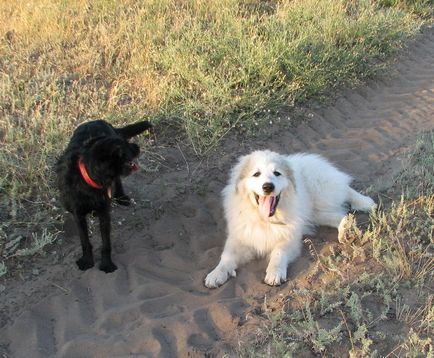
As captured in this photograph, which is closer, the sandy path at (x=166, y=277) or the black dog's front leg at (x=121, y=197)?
the sandy path at (x=166, y=277)

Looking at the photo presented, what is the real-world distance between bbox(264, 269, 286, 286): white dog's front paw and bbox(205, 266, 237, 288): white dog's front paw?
287 mm

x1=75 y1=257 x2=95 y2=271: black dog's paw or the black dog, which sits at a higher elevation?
the black dog

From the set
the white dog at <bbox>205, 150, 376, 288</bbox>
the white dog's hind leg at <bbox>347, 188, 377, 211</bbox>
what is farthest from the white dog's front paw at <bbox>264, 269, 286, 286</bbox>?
the white dog's hind leg at <bbox>347, 188, 377, 211</bbox>

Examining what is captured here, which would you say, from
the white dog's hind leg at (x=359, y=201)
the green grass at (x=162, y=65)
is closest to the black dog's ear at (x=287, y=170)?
the white dog's hind leg at (x=359, y=201)

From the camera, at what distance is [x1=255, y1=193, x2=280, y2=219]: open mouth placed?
142 inches

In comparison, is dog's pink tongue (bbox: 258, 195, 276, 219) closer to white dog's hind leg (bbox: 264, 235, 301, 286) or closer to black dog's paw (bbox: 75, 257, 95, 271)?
white dog's hind leg (bbox: 264, 235, 301, 286)

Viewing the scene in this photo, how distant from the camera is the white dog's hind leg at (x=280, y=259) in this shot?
343 cm

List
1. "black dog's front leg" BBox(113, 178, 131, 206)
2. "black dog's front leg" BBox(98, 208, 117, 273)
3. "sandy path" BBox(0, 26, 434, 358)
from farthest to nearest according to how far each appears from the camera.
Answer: "black dog's front leg" BBox(113, 178, 131, 206) → "black dog's front leg" BBox(98, 208, 117, 273) → "sandy path" BBox(0, 26, 434, 358)

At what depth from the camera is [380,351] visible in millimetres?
2641

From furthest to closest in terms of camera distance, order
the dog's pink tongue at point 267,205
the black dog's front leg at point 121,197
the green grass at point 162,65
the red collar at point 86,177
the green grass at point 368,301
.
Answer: the green grass at point 162,65, the black dog's front leg at point 121,197, the dog's pink tongue at point 267,205, the red collar at point 86,177, the green grass at point 368,301

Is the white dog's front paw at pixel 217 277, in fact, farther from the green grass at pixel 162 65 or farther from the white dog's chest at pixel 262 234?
the green grass at pixel 162 65

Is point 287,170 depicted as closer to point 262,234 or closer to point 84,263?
point 262,234

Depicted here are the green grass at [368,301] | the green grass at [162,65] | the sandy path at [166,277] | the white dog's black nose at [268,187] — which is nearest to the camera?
the green grass at [368,301]

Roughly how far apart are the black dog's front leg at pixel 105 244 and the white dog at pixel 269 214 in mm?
787
